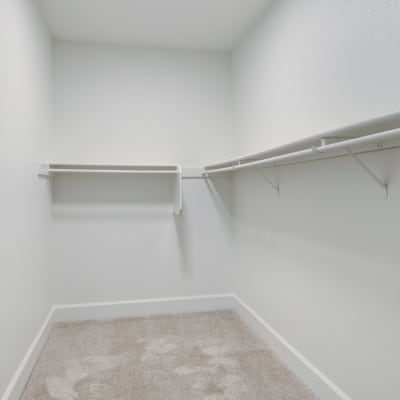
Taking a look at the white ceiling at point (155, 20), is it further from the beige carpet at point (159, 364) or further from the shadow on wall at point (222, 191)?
the beige carpet at point (159, 364)

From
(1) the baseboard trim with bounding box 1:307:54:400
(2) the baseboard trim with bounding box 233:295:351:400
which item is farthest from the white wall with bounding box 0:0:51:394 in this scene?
(2) the baseboard trim with bounding box 233:295:351:400

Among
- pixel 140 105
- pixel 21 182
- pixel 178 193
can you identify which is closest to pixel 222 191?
pixel 178 193

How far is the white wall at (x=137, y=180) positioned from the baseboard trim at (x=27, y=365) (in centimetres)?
48

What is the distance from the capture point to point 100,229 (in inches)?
115

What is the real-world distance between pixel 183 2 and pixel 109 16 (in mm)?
578

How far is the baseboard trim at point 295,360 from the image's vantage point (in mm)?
1680

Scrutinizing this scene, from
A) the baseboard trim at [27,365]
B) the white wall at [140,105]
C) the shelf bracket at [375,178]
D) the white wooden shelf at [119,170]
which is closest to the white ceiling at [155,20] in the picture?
the white wall at [140,105]

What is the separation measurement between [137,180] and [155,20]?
1.28 m

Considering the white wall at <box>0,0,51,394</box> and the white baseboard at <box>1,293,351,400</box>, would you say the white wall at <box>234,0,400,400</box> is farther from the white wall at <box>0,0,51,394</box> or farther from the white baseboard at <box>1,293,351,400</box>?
the white wall at <box>0,0,51,394</box>

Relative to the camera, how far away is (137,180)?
2980 mm

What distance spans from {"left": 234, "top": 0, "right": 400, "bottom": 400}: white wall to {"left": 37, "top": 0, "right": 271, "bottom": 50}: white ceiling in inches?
9.7

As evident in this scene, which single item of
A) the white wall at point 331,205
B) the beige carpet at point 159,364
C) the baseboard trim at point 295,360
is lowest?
the beige carpet at point 159,364

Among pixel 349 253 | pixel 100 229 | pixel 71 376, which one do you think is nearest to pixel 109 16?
pixel 100 229

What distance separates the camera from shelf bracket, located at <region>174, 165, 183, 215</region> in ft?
8.95
